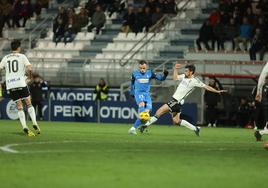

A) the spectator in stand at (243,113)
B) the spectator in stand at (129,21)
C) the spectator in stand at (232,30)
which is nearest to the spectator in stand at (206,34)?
the spectator in stand at (232,30)

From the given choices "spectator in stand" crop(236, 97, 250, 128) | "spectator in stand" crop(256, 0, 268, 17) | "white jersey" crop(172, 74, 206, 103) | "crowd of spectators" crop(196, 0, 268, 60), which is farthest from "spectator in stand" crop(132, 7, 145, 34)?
"white jersey" crop(172, 74, 206, 103)

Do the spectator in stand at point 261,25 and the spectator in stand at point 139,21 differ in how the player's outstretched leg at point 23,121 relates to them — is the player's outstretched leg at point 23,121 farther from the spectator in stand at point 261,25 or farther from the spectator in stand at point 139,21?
the spectator in stand at point 139,21

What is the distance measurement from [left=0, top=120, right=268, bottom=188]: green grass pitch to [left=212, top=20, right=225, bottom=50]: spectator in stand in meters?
16.0

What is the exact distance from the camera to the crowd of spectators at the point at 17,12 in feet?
135

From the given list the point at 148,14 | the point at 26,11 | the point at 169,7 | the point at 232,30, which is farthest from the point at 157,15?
the point at 26,11

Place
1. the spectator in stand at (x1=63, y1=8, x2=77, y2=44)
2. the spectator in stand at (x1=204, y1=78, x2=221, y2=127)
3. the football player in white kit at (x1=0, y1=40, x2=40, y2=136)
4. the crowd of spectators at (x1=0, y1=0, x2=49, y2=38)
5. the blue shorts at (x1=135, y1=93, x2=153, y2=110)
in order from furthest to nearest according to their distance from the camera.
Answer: the crowd of spectators at (x1=0, y1=0, x2=49, y2=38)
the spectator in stand at (x1=63, y1=8, x2=77, y2=44)
the spectator in stand at (x1=204, y1=78, x2=221, y2=127)
the blue shorts at (x1=135, y1=93, x2=153, y2=110)
the football player in white kit at (x1=0, y1=40, x2=40, y2=136)

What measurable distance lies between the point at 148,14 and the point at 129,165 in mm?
24828

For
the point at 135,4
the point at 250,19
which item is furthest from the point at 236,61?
the point at 135,4

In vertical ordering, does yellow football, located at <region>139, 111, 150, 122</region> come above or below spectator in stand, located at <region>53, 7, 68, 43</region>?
below

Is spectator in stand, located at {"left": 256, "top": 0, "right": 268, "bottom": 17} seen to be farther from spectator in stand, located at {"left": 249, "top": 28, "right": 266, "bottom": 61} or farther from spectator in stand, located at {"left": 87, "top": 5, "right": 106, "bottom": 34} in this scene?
spectator in stand, located at {"left": 87, "top": 5, "right": 106, "bottom": 34}

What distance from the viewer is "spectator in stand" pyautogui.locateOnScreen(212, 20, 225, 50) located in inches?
1308

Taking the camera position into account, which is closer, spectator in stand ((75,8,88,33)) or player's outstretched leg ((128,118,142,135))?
player's outstretched leg ((128,118,142,135))

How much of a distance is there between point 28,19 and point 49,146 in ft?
87.1

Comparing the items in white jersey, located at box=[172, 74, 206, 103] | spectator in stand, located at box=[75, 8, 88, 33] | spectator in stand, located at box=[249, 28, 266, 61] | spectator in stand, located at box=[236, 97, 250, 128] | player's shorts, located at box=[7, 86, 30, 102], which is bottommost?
spectator in stand, located at box=[236, 97, 250, 128]
